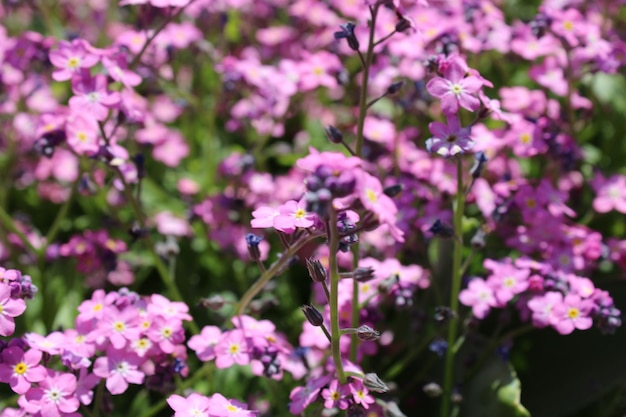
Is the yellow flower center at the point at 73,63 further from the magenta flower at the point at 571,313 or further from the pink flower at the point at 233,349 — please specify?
the magenta flower at the point at 571,313

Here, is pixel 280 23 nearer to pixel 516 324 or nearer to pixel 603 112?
pixel 603 112

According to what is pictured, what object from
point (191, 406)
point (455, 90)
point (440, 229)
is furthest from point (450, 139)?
point (191, 406)

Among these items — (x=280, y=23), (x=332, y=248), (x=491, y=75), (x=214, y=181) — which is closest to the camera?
(x=332, y=248)

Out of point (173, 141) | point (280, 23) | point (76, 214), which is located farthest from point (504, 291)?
point (280, 23)

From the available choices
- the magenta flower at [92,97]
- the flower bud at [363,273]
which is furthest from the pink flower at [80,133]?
the flower bud at [363,273]

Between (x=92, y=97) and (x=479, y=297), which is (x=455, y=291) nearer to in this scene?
(x=479, y=297)

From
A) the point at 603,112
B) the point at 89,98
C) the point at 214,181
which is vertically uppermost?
the point at 89,98

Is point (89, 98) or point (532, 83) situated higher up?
point (89, 98)
